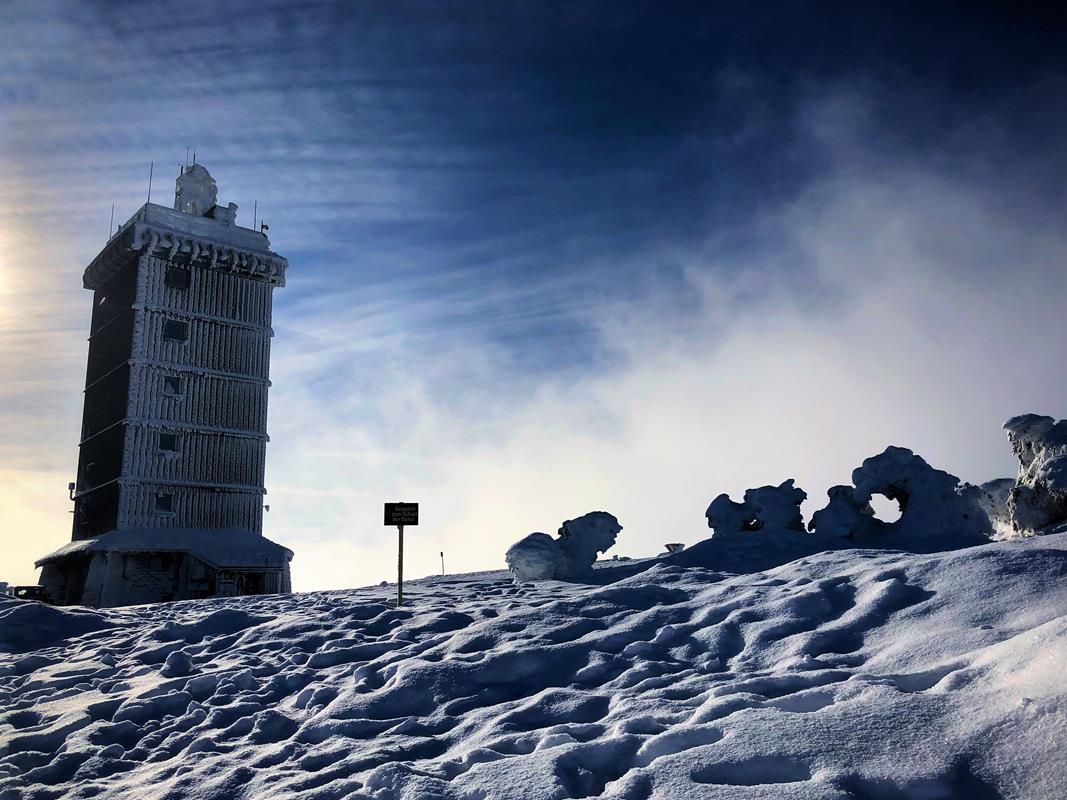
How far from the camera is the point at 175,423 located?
3027 centimetres

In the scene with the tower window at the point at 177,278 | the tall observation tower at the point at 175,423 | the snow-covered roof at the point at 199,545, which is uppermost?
the tower window at the point at 177,278

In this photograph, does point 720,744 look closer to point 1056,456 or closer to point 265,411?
point 1056,456

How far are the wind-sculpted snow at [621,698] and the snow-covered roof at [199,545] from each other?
1875 cm

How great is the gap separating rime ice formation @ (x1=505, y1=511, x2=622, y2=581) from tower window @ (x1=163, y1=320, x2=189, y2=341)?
2113 centimetres

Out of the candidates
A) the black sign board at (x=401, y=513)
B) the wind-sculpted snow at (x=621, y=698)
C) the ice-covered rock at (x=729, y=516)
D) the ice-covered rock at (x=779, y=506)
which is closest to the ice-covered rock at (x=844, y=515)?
the ice-covered rock at (x=779, y=506)

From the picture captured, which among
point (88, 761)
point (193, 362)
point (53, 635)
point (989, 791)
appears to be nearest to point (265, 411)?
point (193, 362)

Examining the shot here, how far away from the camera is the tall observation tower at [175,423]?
2877 cm

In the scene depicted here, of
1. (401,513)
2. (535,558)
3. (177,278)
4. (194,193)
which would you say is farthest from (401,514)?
(194,193)

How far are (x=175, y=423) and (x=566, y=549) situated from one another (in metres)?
20.5

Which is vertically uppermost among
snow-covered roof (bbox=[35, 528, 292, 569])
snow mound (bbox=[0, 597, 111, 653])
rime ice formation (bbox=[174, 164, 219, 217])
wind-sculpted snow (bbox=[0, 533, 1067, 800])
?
rime ice formation (bbox=[174, 164, 219, 217])

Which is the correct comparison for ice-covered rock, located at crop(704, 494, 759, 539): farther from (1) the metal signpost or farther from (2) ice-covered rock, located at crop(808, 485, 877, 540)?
(1) the metal signpost

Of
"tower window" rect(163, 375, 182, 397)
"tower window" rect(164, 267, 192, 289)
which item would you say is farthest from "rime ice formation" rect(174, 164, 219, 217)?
"tower window" rect(163, 375, 182, 397)

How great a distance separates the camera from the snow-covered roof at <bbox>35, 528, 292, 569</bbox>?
2805 cm

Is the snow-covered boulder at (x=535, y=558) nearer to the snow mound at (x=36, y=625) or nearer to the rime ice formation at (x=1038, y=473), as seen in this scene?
the snow mound at (x=36, y=625)
